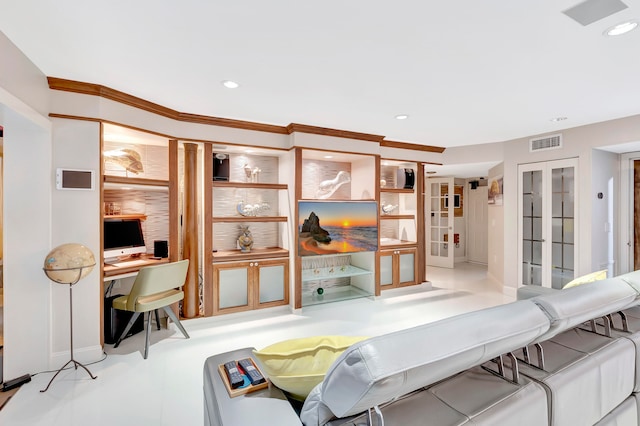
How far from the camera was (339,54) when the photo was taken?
7.16ft

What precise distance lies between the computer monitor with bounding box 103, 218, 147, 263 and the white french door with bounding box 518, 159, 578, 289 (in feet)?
17.5

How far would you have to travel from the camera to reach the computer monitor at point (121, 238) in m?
3.14

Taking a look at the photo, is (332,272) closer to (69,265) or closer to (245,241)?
(245,241)

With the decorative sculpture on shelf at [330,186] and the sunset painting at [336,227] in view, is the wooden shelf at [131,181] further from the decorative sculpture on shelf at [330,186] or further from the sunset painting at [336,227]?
the decorative sculpture on shelf at [330,186]

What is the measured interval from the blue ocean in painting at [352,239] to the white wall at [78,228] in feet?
8.18

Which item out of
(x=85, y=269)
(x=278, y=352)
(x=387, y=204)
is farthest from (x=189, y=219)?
(x=387, y=204)

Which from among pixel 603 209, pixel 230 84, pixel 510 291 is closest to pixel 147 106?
pixel 230 84

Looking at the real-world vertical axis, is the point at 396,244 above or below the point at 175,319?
above

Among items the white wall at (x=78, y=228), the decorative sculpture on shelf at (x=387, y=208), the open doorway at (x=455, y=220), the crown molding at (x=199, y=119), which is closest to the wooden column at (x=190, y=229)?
the crown molding at (x=199, y=119)

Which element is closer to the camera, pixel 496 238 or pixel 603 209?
pixel 603 209

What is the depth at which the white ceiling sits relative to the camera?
1727 mm

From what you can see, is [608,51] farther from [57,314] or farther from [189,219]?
[57,314]

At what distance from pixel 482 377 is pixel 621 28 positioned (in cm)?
221

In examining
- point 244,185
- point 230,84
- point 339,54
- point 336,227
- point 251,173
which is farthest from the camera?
point 336,227
